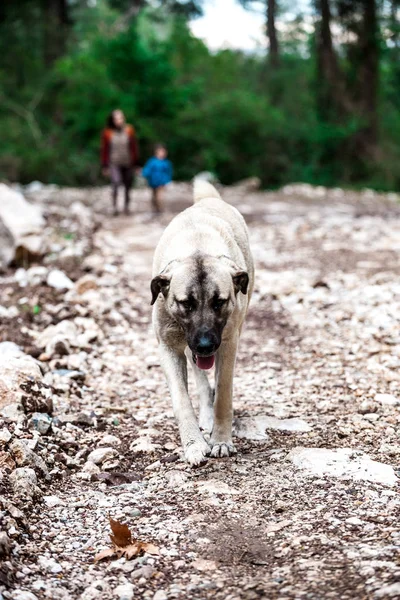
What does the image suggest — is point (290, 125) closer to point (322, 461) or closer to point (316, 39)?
point (316, 39)

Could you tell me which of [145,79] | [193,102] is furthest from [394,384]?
[193,102]

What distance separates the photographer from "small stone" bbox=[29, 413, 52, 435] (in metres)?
4.88

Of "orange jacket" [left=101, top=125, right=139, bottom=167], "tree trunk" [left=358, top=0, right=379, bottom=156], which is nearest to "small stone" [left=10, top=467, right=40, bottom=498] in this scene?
"orange jacket" [left=101, top=125, right=139, bottom=167]

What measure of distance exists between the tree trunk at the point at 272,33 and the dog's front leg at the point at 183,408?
32.3m

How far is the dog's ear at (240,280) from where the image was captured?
4668 millimetres

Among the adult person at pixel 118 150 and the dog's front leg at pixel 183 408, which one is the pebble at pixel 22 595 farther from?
the adult person at pixel 118 150

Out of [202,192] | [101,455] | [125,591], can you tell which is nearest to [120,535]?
[125,591]

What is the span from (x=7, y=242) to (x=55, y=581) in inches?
317

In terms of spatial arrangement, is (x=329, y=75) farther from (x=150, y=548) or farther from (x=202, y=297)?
(x=150, y=548)

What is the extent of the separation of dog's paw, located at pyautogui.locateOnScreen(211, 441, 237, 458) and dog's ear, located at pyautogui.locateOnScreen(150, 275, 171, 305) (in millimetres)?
1015

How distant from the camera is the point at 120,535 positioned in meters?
3.73

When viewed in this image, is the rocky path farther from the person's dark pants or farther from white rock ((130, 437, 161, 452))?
the person's dark pants

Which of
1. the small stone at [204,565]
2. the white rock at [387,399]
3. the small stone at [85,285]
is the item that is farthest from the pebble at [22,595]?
the small stone at [85,285]

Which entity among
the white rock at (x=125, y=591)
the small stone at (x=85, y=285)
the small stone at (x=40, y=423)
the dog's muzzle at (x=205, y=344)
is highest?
the dog's muzzle at (x=205, y=344)
